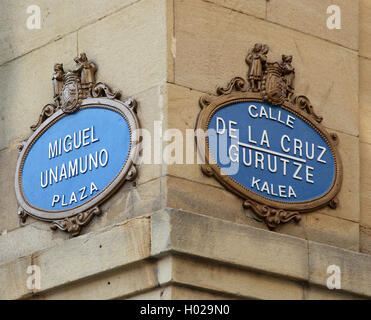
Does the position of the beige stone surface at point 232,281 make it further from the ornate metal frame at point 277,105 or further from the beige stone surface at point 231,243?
the ornate metal frame at point 277,105

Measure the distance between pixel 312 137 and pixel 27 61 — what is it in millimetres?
3234

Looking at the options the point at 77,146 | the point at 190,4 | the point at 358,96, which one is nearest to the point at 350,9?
the point at 358,96

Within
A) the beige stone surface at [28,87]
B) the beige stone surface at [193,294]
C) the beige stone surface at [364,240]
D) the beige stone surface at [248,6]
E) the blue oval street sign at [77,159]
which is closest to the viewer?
the beige stone surface at [193,294]

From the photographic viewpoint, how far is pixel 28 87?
16.5 meters

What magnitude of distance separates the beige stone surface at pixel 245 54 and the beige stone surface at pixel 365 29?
0.33 m

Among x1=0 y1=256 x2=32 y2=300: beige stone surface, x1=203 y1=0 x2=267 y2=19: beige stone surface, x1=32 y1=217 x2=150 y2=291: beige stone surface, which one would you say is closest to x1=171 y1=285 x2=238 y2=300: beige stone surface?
x1=32 y1=217 x2=150 y2=291: beige stone surface

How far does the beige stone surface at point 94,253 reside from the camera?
14.7 metres

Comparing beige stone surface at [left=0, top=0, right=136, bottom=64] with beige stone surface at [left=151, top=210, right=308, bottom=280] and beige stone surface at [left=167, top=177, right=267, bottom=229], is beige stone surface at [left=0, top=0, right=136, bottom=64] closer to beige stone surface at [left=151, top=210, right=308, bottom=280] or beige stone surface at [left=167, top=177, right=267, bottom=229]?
beige stone surface at [left=167, top=177, right=267, bottom=229]

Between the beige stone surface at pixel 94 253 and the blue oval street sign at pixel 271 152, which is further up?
the blue oval street sign at pixel 271 152

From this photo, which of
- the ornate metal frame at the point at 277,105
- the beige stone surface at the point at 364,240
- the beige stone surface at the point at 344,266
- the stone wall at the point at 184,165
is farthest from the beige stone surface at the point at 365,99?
the beige stone surface at the point at 344,266

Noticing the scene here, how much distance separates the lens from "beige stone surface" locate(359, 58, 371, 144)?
16.6 metres

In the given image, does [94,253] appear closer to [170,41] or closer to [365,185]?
[170,41]
